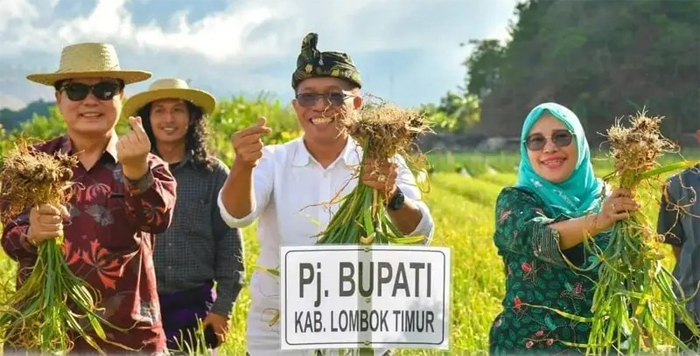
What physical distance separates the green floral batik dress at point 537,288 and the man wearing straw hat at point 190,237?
3.53 ft

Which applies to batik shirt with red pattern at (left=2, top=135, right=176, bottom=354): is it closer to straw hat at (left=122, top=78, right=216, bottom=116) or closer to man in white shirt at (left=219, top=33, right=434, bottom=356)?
man in white shirt at (left=219, top=33, right=434, bottom=356)

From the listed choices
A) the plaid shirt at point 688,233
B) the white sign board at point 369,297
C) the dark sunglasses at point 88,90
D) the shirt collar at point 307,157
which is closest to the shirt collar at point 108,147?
the dark sunglasses at point 88,90

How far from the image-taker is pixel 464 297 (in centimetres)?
491

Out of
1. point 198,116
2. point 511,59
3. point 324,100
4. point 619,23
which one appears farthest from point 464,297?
point 511,59

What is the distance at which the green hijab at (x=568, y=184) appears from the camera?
2457mm

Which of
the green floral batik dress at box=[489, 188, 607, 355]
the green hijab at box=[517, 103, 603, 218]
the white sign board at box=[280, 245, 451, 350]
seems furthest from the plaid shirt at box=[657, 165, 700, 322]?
the white sign board at box=[280, 245, 451, 350]

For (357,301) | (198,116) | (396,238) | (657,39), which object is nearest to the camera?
(357,301)

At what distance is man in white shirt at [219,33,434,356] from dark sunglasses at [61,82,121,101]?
18.3 inches

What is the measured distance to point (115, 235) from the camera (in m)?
2.49

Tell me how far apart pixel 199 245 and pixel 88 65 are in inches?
34.4

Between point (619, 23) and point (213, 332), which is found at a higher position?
point (619, 23)

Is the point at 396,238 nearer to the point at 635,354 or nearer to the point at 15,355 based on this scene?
the point at 635,354

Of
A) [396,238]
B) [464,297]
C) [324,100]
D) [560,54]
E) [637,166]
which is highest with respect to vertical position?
[560,54]

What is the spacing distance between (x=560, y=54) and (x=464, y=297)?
17173 millimetres
